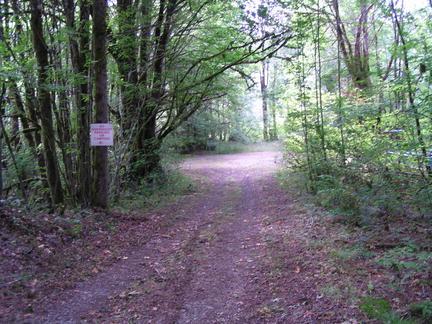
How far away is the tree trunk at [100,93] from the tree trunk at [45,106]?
2.83ft

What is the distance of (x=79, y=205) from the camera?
30.4ft

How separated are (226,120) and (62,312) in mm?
28274

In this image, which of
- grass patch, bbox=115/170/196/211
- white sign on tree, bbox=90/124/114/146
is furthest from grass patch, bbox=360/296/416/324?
grass patch, bbox=115/170/196/211

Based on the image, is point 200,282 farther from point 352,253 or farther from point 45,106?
point 45,106

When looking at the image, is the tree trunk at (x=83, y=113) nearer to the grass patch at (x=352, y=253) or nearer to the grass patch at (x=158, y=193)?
the grass patch at (x=158, y=193)

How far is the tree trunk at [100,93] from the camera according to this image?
8.66m

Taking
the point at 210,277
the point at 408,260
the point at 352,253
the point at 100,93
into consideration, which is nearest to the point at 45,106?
the point at 100,93

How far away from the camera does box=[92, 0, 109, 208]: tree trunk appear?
8656mm

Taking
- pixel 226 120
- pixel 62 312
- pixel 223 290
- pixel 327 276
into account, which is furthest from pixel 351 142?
pixel 226 120

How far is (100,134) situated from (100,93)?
95cm

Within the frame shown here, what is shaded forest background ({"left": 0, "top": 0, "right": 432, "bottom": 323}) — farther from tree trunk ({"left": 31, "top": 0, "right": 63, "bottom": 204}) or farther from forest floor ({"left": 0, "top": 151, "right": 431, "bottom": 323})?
forest floor ({"left": 0, "top": 151, "right": 431, "bottom": 323})

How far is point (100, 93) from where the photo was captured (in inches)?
355

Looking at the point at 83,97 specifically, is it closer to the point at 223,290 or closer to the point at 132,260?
the point at 132,260

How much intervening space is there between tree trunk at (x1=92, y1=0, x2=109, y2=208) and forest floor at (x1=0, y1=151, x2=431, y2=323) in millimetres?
675
